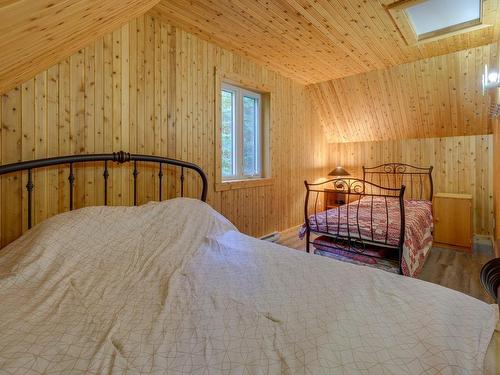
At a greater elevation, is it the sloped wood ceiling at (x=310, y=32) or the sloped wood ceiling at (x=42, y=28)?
the sloped wood ceiling at (x=310, y=32)

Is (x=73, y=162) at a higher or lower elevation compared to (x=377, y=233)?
higher

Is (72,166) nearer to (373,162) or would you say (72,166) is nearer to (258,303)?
(258,303)

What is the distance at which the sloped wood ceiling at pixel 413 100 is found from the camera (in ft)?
10.9

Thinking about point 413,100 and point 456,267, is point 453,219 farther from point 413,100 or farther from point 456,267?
point 413,100

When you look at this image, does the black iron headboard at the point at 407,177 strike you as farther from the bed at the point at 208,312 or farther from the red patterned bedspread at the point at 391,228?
the bed at the point at 208,312

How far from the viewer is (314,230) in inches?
112

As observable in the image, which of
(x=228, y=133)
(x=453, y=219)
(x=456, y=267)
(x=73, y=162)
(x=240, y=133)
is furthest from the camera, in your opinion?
(x=453, y=219)

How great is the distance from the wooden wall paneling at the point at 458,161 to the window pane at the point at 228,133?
258 cm

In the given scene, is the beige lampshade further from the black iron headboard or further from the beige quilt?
the beige quilt

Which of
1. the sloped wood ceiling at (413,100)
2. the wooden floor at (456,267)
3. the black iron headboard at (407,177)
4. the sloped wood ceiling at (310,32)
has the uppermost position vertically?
the sloped wood ceiling at (310,32)

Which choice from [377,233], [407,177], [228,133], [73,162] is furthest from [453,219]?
[73,162]

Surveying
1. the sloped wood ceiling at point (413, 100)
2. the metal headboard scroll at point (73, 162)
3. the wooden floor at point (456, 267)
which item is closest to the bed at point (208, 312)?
the metal headboard scroll at point (73, 162)

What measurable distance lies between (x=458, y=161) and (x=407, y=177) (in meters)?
0.67

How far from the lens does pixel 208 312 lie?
1009mm
